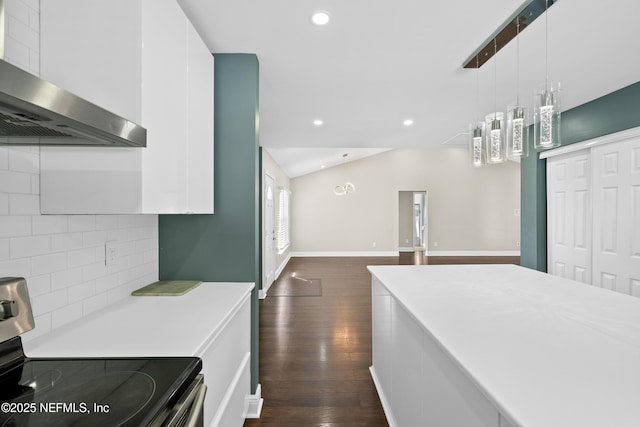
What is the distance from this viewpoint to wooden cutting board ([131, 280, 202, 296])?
5.94 ft

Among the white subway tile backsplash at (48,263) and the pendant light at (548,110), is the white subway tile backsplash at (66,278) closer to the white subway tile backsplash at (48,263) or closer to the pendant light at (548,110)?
the white subway tile backsplash at (48,263)

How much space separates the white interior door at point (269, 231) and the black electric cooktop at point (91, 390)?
417 cm

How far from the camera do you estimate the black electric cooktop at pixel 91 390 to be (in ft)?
2.50

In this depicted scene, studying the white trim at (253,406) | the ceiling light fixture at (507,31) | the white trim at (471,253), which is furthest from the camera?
the white trim at (471,253)

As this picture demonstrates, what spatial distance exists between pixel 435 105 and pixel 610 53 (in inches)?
54.5

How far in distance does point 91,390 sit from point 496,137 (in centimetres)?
232

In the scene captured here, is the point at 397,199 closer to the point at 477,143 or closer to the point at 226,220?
the point at 477,143

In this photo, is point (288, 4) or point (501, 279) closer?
point (288, 4)

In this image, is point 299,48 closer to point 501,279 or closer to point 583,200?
point 501,279

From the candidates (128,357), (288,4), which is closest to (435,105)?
(288,4)

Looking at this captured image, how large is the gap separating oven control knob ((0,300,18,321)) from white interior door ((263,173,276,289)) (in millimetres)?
4153

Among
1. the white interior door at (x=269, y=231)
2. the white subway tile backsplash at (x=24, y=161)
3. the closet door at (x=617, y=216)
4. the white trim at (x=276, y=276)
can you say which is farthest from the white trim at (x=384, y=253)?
the white subway tile backsplash at (x=24, y=161)

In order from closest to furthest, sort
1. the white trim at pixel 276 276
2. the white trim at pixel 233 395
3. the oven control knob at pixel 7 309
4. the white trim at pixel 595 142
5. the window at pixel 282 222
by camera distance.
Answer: the oven control knob at pixel 7 309 → the white trim at pixel 233 395 → the white trim at pixel 595 142 → the white trim at pixel 276 276 → the window at pixel 282 222

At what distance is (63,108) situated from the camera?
0.82m
